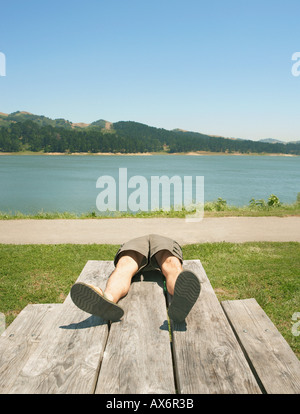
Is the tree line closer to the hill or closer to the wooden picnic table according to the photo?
the hill

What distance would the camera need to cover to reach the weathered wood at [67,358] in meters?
1.81

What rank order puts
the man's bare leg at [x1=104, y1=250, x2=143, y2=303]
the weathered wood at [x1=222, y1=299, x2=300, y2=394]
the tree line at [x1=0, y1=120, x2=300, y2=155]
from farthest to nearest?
the tree line at [x1=0, y1=120, x2=300, y2=155]
the man's bare leg at [x1=104, y1=250, x2=143, y2=303]
the weathered wood at [x1=222, y1=299, x2=300, y2=394]

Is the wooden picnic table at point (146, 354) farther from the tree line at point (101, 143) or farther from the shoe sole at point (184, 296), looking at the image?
the tree line at point (101, 143)

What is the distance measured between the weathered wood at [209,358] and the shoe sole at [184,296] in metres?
0.08

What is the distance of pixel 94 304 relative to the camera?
8.05 ft

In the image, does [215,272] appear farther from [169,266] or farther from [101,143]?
[101,143]

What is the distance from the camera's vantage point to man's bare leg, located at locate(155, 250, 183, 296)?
10.1 ft

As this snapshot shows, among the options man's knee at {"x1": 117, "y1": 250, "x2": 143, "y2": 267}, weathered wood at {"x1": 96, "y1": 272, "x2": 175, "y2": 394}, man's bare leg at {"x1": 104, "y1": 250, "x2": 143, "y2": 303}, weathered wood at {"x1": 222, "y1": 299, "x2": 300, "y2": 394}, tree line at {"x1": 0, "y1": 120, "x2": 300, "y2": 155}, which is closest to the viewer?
weathered wood at {"x1": 96, "y1": 272, "x2": 175, "y2": 394}

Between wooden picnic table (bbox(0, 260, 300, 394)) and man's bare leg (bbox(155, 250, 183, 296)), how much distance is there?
0.27 metres

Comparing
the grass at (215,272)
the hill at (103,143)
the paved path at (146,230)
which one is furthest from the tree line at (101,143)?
the grass at (215,272)

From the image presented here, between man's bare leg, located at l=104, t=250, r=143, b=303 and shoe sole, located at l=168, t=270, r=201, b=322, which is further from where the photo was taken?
man's bare leg, located at l=104, t=250, r=143, b=303

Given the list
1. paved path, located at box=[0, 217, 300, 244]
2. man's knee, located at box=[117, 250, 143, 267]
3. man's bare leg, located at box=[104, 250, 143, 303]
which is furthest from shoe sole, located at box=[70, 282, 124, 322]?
paved path, located at box=[0, 217, 300, 244]

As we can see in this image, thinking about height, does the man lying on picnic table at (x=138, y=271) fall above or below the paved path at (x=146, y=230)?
above

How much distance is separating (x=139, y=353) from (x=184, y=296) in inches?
22.1
